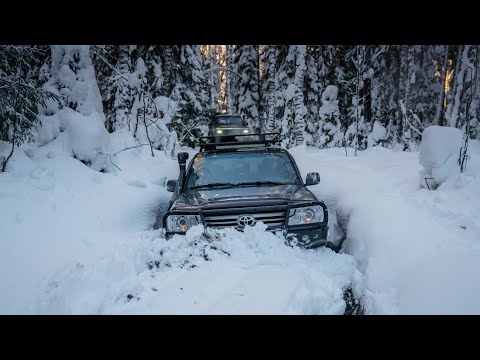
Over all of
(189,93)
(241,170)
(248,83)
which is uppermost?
(248,83)

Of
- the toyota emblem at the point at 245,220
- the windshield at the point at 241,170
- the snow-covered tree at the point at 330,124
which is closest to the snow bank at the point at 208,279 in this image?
the toyota emblem at the point at 245,220

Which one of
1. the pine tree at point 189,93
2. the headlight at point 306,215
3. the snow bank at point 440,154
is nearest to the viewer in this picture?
the headlight at point 306,215

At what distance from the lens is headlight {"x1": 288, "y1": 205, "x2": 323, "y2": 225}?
13.4ft

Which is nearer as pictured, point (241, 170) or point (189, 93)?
point (241, 170)

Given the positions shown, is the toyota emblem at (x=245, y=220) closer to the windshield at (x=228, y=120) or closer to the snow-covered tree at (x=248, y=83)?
the windshield at (x=228, y=120)

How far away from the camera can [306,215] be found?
4133mm

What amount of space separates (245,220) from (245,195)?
1.64ft

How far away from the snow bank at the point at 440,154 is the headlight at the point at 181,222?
504 cm

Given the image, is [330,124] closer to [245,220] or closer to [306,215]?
[306,215]

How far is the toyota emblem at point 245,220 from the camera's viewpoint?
3.96m

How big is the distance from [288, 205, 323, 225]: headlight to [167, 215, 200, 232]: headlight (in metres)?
1.18

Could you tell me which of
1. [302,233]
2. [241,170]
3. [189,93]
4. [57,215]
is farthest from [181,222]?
[189,93]

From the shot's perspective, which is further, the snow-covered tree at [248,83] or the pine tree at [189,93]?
the snow-covered tree at [248,83]
